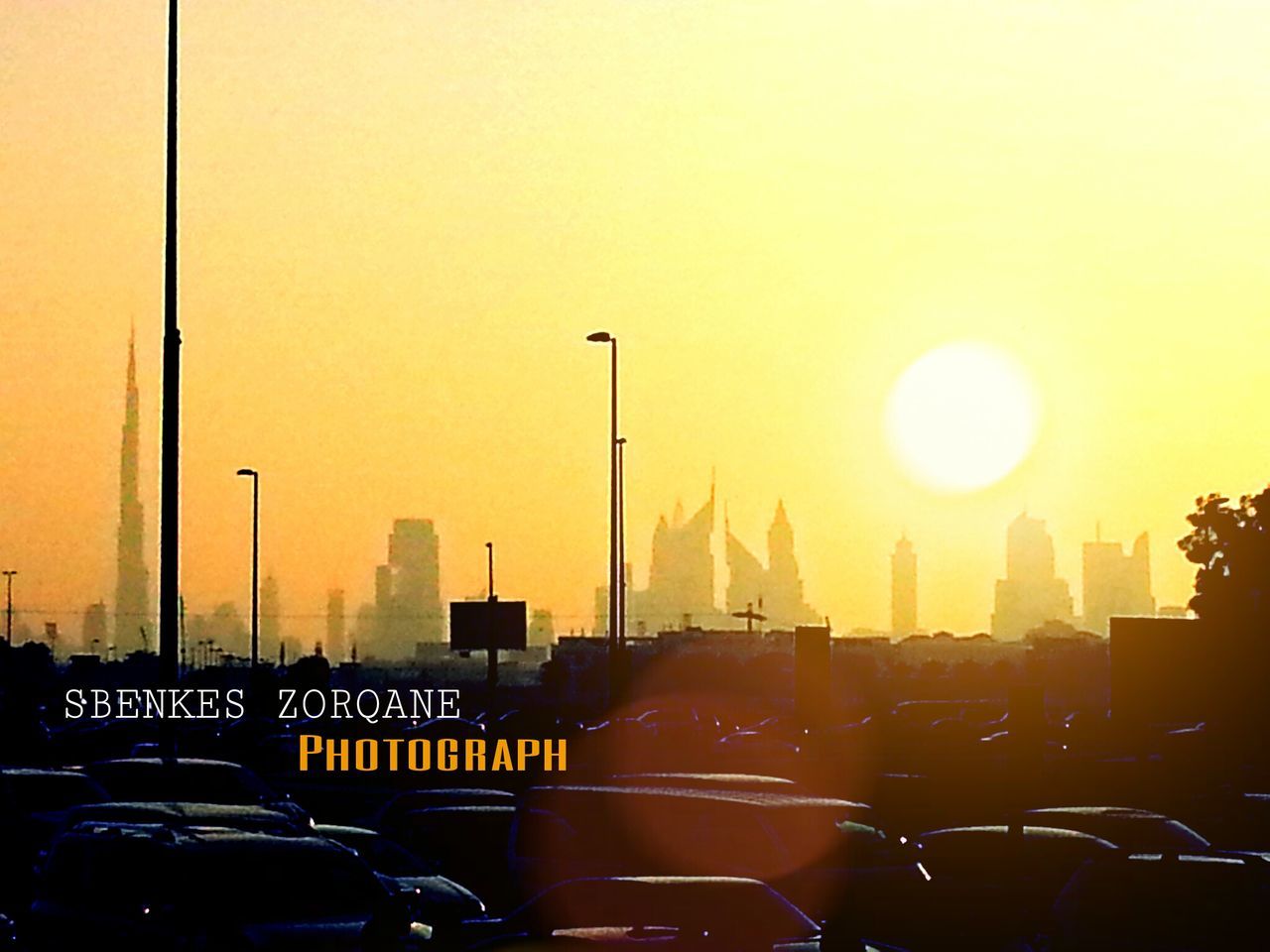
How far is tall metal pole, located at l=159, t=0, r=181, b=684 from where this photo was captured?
2759cm

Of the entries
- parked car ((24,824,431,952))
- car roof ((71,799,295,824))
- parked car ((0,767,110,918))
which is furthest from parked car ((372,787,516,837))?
parked car ((24,824,431,952))

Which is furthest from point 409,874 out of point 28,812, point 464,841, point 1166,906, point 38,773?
point 1166,906

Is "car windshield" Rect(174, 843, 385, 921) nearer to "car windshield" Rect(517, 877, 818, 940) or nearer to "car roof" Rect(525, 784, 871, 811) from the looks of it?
"car windshield" Rect(517, 877, 818, 940)

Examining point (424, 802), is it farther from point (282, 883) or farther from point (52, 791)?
point (282, 883)

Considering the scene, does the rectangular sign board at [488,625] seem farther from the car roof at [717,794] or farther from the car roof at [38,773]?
the car roof at [717,794]

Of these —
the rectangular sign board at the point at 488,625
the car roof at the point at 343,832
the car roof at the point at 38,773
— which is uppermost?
the rectangular sign board at the point at 488,625

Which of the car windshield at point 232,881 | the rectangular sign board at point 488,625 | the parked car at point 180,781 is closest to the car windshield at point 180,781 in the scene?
the parked car at point 180,781

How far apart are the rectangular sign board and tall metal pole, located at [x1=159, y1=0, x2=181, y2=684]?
2608 cm

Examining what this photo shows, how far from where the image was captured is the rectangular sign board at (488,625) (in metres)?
55.2

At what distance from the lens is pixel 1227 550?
8512 centimetres

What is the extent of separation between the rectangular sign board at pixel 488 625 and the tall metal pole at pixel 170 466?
2608cm

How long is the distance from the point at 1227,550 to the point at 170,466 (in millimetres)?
63911

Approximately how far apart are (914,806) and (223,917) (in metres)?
26.6

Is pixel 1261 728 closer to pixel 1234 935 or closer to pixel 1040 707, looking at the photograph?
pixel 1040 707
